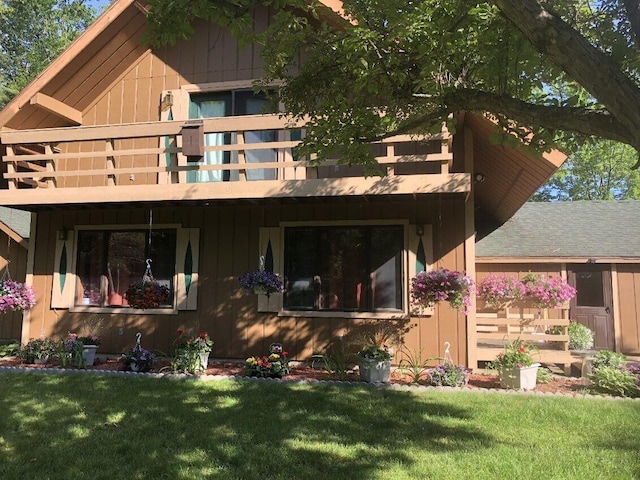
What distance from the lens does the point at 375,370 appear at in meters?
7.25

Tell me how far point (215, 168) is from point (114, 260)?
3.34 meters

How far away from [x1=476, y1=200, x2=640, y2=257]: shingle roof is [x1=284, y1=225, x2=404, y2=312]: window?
614 centimetres

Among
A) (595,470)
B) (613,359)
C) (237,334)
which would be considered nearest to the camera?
(595,470)

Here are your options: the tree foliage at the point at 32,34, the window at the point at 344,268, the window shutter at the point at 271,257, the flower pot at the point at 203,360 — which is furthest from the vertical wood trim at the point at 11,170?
the tree foliage at the point at 32,34

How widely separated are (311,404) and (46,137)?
6.81 metres

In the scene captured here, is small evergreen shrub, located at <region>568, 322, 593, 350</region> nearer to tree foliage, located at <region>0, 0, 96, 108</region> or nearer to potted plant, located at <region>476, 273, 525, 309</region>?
potted plant, located at <region>476, 273, 525, 309</region>

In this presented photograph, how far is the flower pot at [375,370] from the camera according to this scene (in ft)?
23.7

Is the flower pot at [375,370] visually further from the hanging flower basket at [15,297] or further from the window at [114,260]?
the hanging flower basket at [15,297]

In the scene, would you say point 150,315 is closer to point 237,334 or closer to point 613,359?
point 237,334

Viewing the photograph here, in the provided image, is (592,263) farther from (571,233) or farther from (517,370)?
A: (517,370)

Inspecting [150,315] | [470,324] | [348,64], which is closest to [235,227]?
[150,315]

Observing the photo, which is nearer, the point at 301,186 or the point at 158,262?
the point at 301,186

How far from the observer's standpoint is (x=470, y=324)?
7.98m

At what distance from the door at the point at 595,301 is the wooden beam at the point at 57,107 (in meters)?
12.6
